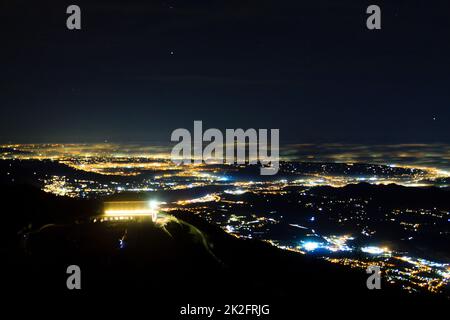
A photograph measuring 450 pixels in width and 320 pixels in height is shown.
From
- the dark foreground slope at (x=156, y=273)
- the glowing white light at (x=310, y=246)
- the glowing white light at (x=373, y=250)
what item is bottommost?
the glowing white light at (x=373, y=250)

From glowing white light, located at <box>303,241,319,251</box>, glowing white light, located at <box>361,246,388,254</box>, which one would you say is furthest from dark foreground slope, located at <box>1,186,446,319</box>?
glowing white light, located at <box>361,246,388,254</box>

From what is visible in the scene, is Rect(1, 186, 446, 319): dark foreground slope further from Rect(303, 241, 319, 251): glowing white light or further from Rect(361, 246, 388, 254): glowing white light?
Rect(361, 246, 388, 254): glowing white light

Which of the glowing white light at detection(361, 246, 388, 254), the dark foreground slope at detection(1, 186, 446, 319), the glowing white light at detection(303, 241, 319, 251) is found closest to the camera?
the dark foreground slope at detection(1, 186, 446, 319)

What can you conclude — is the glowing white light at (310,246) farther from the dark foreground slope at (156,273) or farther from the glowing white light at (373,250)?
the dark foreground slope at (156,273)

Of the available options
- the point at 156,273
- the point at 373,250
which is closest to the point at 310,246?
the point at 373,250

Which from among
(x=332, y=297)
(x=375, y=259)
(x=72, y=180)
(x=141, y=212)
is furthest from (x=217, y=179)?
(x=332, y=297)

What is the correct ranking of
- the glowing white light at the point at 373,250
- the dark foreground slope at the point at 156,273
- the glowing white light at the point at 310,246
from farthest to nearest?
the glowing white light at the point at 310,246
the glowing white light at the point at 373,250
the dark foreground slope at the point at 156,273

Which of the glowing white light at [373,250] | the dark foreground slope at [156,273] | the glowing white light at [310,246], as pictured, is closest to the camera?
the dark foreground slope at [156,273]

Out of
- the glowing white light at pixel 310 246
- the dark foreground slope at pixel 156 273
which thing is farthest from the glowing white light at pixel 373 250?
the dark foreground slope at pixel 156 273
